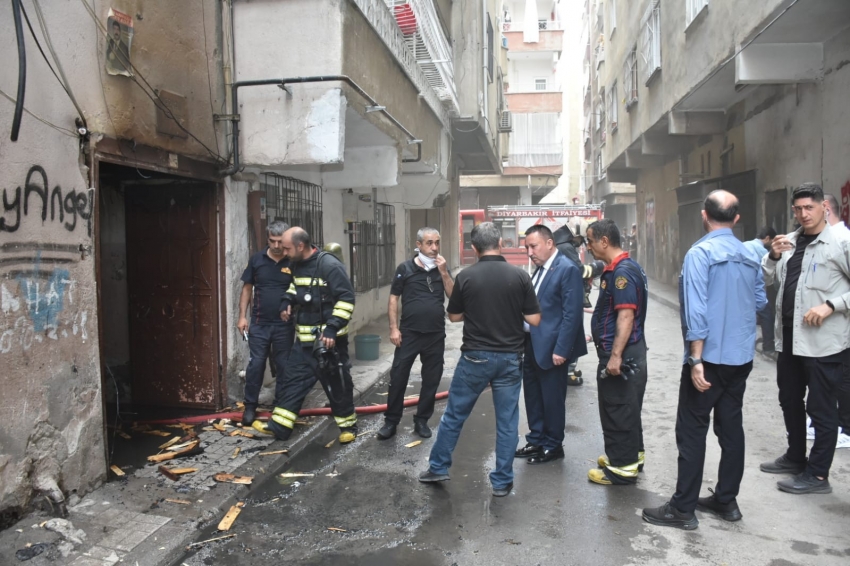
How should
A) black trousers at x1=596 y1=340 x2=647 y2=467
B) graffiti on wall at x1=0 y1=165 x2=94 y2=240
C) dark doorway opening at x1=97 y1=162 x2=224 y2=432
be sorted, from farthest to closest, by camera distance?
dark doorway opening at x1=97 y1=162 x2=224 y2=432 → black trousers at x1=596 y1=340 x2=647 y2=467 → graffiti on wall at x1=0 y1=165 x2=94 y2=240

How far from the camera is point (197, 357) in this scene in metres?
6.60

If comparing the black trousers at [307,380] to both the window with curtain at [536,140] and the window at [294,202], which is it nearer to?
the window at [294,202]

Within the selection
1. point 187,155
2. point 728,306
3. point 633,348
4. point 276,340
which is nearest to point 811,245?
point 728,306

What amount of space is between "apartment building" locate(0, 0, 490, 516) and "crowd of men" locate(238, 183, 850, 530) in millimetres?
1259

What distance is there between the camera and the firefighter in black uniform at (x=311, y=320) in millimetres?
5578

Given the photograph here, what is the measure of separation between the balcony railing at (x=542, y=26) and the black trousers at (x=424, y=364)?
35873 millimetres

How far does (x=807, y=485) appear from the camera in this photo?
4.44 metres

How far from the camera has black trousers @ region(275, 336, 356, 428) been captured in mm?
5672

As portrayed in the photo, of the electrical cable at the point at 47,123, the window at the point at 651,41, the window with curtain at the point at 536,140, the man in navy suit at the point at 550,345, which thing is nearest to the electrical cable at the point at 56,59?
the electrical cable at the point at 47,123

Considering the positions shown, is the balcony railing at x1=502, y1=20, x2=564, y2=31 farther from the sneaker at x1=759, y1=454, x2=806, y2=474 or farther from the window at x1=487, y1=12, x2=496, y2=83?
the sneaker at x1=759, y1=454, x2=806, y2=474

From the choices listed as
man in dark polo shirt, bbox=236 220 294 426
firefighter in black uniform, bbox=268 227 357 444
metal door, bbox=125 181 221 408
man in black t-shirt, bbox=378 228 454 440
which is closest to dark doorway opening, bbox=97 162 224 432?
metal door, bbox=125 181 221 408

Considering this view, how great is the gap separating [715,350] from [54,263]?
4.20 metres

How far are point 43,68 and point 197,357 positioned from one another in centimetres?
333

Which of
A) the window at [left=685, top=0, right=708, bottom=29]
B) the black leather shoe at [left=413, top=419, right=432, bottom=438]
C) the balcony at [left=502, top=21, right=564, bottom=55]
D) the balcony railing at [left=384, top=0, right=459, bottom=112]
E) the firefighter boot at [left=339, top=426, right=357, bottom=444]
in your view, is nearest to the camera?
the firefighter boot at [left=339, top=426, right=357, bottom=444]
